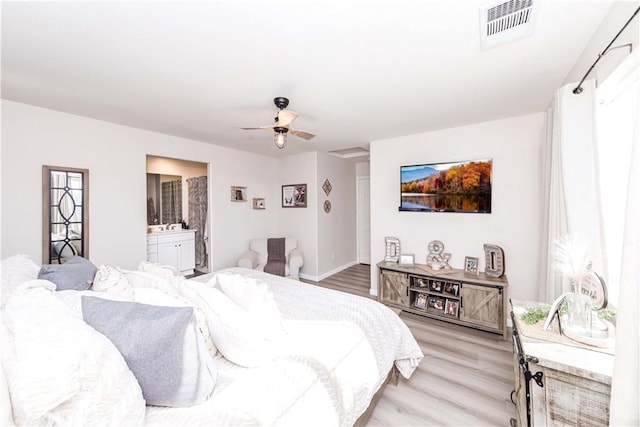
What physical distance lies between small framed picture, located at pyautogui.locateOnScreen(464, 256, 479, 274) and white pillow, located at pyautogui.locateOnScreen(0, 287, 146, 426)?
11.1 feet

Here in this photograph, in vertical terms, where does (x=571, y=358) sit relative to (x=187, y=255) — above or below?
above

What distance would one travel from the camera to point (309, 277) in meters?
4.95

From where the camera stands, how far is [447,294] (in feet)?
10.1

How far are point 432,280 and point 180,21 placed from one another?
11.2ft

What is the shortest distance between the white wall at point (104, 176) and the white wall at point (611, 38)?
4.34 m

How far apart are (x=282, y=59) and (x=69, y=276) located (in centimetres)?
221

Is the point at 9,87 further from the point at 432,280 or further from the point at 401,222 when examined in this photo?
the point at 432,280

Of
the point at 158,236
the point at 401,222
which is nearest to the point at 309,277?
the point at 401,222

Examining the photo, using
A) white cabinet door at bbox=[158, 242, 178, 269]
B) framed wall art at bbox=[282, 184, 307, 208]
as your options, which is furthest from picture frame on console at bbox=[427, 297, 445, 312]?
white cabinet door at bbox=[158, 242, 178, 269]

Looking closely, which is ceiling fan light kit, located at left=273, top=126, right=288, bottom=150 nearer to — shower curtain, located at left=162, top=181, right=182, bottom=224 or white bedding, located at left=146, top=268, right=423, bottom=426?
white bedding, located at left=146, top=268, right=423, bottom=426

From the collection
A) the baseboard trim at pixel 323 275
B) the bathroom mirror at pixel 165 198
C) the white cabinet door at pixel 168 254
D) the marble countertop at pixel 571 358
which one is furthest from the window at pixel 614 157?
the bathroom mirror at pixel 165 198

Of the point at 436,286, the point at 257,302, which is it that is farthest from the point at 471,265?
the point at 257,302

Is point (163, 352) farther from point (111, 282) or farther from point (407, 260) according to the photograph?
point (407, 260)

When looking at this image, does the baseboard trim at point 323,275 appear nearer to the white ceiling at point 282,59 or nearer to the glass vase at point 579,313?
the white ceiling at point 282,59
